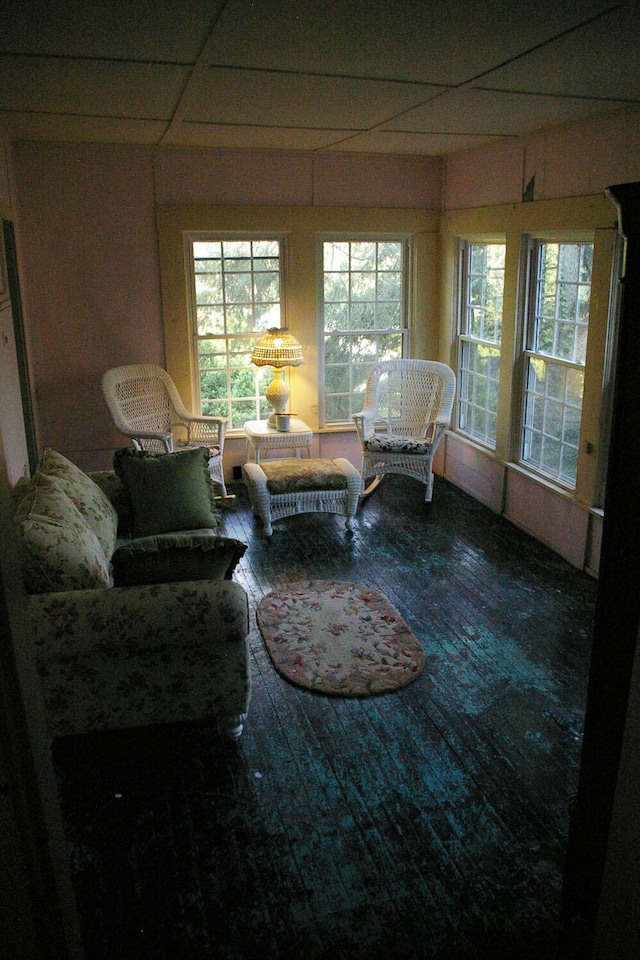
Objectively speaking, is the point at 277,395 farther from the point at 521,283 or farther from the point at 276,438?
the point at 521,283

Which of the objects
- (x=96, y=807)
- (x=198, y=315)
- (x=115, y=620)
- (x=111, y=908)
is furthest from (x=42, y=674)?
(x=198, y=315)

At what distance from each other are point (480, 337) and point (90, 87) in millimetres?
3699

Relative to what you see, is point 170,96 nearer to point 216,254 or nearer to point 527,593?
point 216,254

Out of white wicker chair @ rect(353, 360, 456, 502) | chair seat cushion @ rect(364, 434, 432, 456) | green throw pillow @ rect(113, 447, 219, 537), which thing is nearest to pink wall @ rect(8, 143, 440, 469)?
white wicker chair @ rect(353, 360, 456, 502)

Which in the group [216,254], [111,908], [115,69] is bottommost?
[111,908]

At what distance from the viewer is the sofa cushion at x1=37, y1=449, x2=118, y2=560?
3693 millimetres

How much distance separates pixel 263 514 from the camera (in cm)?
539

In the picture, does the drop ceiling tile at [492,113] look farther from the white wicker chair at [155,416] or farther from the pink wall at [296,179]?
the white wicker chair at [155,416]

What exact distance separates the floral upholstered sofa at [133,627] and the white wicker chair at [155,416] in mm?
2618

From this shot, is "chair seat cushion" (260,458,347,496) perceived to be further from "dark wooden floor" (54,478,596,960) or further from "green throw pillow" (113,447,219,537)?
"dark wooden floor" (54,478,596,960)

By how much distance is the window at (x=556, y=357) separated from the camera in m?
4.88

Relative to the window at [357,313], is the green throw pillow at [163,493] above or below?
below

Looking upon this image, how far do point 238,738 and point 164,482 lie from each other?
1.58 metres

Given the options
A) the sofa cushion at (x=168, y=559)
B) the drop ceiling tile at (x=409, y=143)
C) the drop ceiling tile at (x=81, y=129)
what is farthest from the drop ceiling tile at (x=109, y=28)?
the drop ceiling tile at (x=409, y=143)
